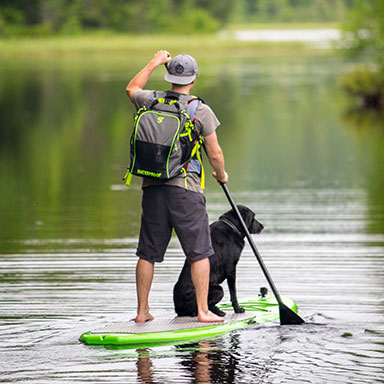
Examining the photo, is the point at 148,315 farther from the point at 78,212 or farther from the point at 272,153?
the point at 272,153

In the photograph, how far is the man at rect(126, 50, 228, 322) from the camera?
21.3ft

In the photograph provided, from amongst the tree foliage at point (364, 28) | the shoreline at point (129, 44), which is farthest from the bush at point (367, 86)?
the shoreline at point (129, 44)

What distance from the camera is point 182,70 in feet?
21.3

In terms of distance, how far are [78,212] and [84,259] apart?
2.88 metres

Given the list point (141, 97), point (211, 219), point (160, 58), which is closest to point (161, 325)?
point (141, 97)

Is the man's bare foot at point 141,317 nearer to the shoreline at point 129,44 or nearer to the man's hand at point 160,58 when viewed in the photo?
the man's hand at point 160,58

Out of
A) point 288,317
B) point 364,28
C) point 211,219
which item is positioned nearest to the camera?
point 288,317

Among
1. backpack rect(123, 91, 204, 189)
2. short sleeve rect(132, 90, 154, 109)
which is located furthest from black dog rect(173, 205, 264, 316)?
short sleeve rect(132, 90, 154, 109)

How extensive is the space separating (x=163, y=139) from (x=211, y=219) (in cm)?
470

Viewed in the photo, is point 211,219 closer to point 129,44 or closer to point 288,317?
point 288,317

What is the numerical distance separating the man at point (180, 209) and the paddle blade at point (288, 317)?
0.52 m

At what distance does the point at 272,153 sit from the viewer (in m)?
18.6

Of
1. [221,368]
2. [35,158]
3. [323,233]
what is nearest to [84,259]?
[323,233]

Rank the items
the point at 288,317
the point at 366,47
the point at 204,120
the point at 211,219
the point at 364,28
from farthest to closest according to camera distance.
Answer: the point at 364,28 → the point at 366,47 → the point at 211,219 → the point at 288,317 → the point at 204,120
